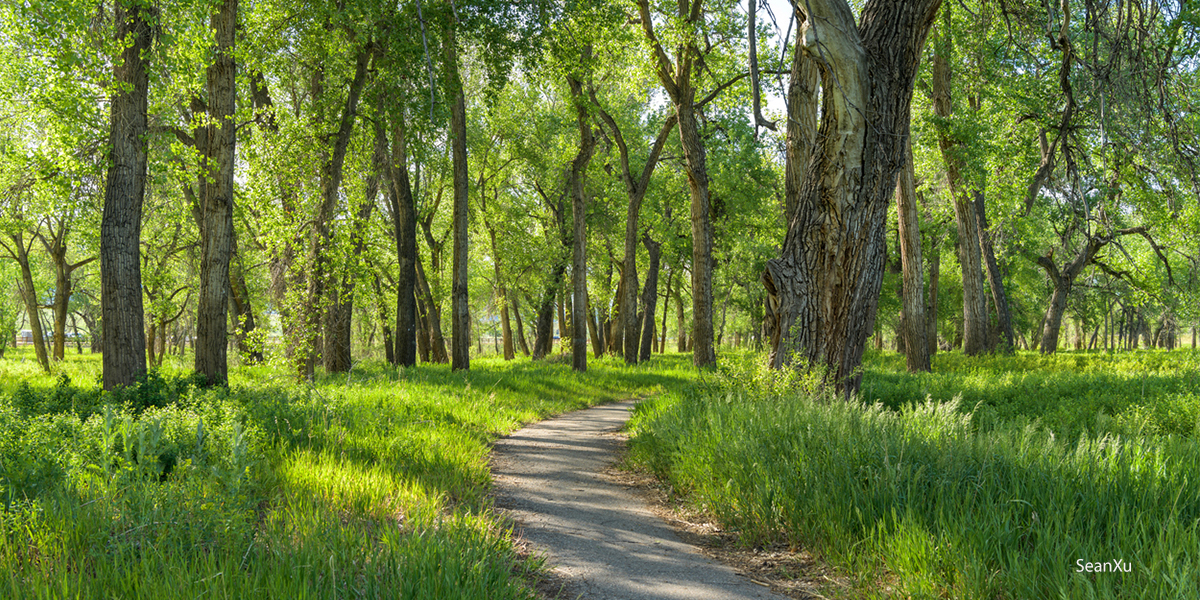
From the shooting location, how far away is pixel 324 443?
19.4 feet

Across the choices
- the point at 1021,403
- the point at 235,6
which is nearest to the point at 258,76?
the point at 235,6

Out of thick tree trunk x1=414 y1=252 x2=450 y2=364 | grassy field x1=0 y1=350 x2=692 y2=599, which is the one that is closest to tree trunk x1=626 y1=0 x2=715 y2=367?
grassy field x1=0 y1=350 x2=692 y2=599

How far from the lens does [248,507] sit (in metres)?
3.77

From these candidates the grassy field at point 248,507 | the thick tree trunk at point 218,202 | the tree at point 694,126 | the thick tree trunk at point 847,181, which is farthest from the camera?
the tree at point 694,126

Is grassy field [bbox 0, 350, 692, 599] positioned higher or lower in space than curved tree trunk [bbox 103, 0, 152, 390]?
lower

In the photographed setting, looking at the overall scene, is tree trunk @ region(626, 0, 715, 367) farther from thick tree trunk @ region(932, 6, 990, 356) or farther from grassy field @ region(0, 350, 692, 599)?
grassy field @ region(0, 350, 692, 599)

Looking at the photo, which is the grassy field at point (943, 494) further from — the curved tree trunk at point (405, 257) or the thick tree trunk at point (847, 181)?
the curved tree trunk at point (405, 257)

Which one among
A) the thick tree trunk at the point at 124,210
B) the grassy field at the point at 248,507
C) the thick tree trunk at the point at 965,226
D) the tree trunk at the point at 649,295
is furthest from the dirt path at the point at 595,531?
the tree trunk at the point at 649,295

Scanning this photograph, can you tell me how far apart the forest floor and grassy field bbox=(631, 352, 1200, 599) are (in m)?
0.29

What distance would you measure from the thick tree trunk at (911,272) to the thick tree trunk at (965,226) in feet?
3.56

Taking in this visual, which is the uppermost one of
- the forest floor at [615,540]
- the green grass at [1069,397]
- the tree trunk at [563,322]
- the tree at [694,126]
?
the tree at [694,126]

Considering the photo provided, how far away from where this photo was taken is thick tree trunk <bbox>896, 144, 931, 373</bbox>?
13.9 metres

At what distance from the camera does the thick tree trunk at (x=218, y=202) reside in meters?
9.20

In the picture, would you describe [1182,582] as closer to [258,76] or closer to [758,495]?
[758,495]
